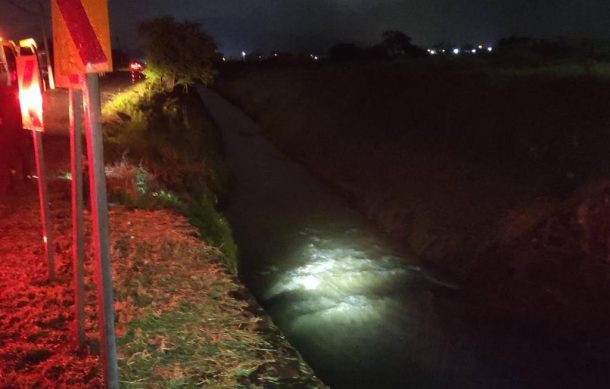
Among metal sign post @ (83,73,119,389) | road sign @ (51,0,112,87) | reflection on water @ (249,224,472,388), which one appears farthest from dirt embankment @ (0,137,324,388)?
road sign @ (51,0,112,87)

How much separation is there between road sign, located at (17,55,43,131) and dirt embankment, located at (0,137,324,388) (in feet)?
5.37

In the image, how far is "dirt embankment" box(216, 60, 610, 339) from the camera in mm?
10062

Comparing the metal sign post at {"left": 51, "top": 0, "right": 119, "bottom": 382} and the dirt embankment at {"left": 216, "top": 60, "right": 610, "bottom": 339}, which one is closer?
the metal sign post at {"left": 51, "top": 0, "right": 119, "bottom": 382}

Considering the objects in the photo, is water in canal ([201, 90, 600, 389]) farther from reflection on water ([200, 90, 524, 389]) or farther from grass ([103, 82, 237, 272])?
grass ([103, 82, 237, 272])

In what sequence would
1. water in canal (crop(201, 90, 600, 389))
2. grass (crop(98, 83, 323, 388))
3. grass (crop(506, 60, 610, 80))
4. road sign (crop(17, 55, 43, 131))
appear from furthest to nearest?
grass (crop(506, 60, 610, 80)), water in canal (crop(201, 90, 600, 389)), road sign (crop(17, 55, 43, 131)), grass (crop(98, 83, 323, 388))

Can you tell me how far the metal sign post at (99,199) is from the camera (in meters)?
3.44

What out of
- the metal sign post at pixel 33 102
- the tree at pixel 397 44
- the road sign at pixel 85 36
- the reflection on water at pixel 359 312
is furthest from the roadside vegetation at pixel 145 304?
the tree at pixel 397 44

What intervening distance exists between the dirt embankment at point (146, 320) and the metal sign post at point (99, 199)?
1.06m

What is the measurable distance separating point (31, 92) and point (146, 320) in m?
2.14

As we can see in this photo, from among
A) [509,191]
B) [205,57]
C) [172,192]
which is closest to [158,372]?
[172,192]

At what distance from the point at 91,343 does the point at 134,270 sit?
6.08ft

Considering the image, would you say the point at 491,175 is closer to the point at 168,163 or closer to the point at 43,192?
the point at 168,163

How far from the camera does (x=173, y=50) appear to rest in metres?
30.4

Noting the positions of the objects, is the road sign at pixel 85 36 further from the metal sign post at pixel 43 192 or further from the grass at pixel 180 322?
the grass at pixel 180 322
